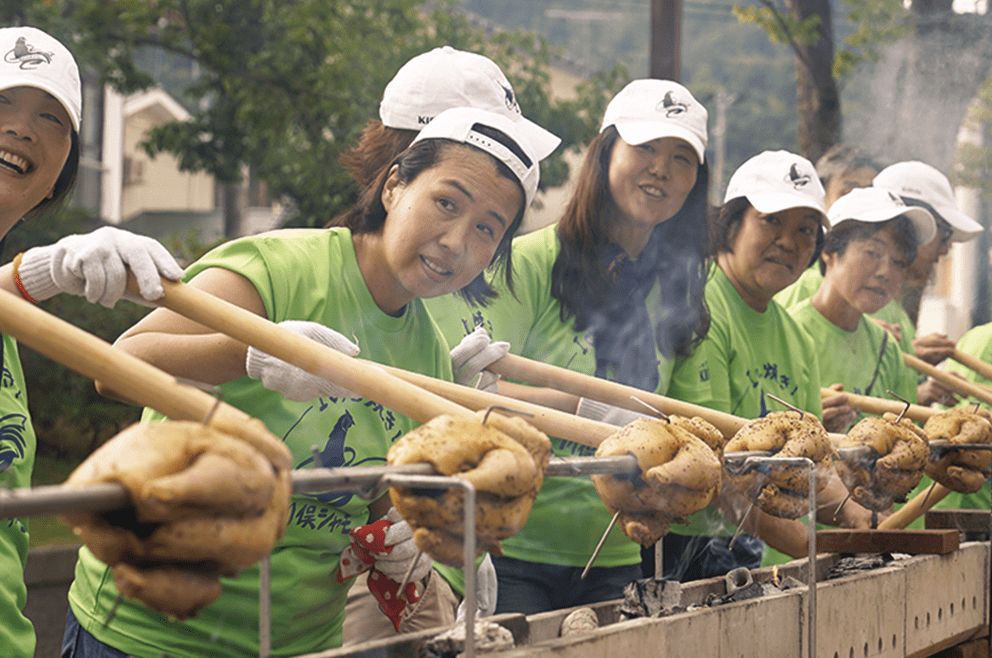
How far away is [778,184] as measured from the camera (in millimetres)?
4410

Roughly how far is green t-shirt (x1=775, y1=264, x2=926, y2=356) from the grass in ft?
19.1

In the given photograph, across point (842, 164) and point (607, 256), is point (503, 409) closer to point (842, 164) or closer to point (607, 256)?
point (607, 256)

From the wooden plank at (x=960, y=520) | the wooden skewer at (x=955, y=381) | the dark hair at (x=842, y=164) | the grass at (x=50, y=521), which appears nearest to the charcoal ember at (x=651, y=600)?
the wooden plank at (x=960, y=520)

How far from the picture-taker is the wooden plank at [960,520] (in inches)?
175

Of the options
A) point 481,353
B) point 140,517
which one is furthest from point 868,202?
point 140,517

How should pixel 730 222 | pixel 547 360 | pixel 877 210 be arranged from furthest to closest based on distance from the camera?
1. pixel 877 210
2. pixel 730 222
3. pixel 547 360

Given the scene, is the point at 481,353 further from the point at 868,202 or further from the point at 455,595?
the point at 868,202

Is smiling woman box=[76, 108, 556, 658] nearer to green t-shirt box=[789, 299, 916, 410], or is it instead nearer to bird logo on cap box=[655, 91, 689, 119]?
bird logo on cap box=[655, 91, 689, 119]

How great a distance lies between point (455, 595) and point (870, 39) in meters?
8.85

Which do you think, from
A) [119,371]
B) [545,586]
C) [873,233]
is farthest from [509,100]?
[873,233]

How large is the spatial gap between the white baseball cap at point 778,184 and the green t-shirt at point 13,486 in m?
3.11

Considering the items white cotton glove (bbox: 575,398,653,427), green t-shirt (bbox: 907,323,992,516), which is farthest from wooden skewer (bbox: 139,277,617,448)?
green t-shirt (bbox: 907,323,992,516)

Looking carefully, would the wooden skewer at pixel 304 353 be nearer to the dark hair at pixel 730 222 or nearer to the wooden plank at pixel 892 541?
the wooden plank at pixel 892 541

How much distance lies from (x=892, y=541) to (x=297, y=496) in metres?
2.24
